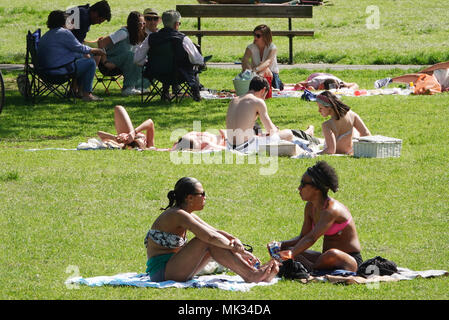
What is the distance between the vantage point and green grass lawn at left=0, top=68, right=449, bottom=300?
7074 millimetres

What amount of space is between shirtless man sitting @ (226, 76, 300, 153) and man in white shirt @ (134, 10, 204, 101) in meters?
3.89

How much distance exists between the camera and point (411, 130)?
1360 centimetres

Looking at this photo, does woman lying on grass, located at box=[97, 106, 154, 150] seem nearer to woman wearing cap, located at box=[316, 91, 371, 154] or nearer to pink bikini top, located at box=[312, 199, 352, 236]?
woman wearing cap, located at box=[316, 91, 371, 154]

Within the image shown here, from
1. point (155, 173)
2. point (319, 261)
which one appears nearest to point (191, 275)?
point (319, 261)

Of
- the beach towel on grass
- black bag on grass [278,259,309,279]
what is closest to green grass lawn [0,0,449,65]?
black bag on grass [278,259,309,279]

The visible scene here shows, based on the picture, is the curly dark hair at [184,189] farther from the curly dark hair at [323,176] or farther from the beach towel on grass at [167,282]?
the curly dark hair at [323,176]

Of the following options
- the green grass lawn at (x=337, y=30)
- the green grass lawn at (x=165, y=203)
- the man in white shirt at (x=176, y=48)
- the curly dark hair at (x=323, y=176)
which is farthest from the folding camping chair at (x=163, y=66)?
the curly dark hair at (x=323, y=176)

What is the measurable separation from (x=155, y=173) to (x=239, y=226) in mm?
2321

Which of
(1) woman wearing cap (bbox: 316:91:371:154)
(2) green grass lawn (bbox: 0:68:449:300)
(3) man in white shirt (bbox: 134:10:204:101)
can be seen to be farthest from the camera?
(3) man in white shirt (bbox: 134:10:204:101)

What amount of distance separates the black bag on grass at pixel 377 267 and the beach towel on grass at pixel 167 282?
0.67 meters

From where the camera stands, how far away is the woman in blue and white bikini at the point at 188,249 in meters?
6.98

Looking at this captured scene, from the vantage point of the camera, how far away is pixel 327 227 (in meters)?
7.17

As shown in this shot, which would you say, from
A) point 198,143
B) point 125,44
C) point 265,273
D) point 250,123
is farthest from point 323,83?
point 265,273

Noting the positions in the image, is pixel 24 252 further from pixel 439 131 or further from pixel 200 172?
pixel 439 131
